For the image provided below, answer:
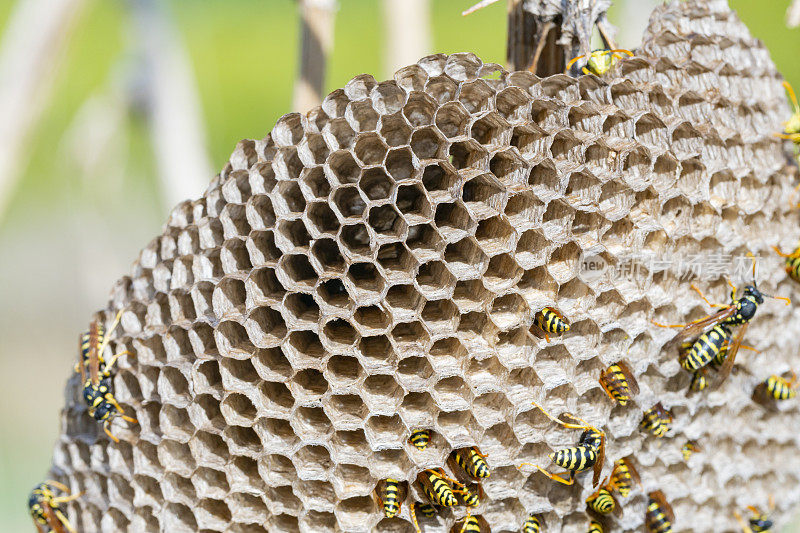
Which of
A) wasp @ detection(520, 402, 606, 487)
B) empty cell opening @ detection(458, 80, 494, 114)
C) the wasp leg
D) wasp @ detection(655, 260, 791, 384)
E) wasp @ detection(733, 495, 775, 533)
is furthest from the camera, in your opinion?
wasp @ detection(733, 495, 775, 533)

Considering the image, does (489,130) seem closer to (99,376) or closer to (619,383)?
(619,383)

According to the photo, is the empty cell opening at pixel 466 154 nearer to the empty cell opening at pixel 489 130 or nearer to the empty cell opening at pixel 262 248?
the empty cell opening at pixel 489 130

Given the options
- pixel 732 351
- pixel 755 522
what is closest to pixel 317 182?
pixel 732 351

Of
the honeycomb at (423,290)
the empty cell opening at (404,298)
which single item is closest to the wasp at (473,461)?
the honeycomb at (423,290)

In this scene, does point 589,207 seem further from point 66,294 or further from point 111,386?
point 66,294

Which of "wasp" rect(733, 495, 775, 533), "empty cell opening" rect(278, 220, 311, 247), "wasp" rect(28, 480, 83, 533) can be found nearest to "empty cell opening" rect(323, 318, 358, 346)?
"empty cell opening" rect(278, 220, 311, 247)

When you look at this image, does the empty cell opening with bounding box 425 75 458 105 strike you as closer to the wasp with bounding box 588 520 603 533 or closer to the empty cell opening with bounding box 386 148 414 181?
the empty cell opening with bounding box 386 148 414 181

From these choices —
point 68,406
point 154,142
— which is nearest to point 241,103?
point 154,142

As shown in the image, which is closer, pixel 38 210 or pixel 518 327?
pixel 518 327
